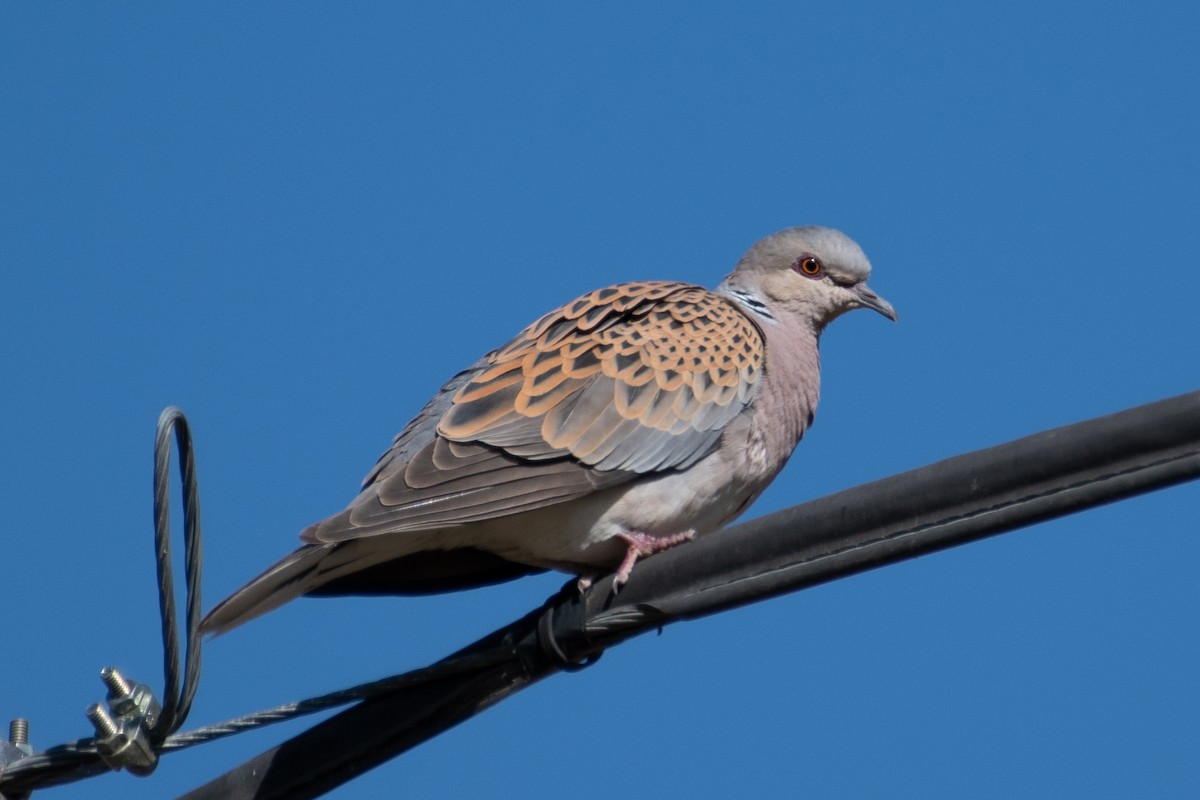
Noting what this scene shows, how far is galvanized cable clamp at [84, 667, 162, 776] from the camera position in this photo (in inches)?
137

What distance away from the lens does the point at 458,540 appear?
4.65 m

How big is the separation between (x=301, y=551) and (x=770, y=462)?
143 centimetres

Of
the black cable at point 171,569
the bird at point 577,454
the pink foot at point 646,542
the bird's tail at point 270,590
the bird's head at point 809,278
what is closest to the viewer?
the black cable at point 171,569

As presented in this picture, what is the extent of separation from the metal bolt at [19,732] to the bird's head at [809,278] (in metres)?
2.78

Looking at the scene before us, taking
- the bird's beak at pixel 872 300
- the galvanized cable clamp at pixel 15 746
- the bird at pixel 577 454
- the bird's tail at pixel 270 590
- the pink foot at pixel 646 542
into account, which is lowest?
the galvanized cable clamp at pixel 15 746

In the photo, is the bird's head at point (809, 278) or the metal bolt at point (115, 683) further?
the bird's head at point (809, 278)

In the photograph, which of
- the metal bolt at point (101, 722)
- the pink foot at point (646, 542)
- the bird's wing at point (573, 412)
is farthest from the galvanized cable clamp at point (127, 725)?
the pink foot at point (646, 542)

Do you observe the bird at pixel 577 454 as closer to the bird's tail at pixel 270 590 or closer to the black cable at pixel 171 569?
the bird's tail at pixel 270 590

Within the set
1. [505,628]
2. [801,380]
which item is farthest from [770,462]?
[505,628]

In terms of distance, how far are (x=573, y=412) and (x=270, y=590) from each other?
0.96 metres

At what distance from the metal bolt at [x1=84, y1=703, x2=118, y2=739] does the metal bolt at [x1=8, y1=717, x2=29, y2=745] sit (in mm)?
195

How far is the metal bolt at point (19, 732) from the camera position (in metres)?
3.61

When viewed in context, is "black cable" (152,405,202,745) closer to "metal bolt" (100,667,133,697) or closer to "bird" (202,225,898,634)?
"metal bolt" (100,667,133,697)

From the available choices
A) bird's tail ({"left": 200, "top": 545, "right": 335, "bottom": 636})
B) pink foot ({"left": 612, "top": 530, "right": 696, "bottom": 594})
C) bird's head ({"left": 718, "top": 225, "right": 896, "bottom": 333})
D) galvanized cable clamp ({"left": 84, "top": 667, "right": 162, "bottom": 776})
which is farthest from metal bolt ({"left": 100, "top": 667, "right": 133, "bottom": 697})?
bird's head ({"left": 718, "top": 225, "right": 896, "bottom": 333})
